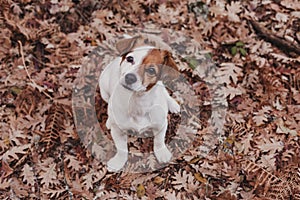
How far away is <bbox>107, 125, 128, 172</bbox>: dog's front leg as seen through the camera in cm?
406

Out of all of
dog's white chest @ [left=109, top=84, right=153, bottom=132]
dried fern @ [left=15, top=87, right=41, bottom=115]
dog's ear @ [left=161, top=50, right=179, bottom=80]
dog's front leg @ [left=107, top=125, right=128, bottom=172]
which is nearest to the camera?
dog's ear @ [left=161, top=50, right=179, bottom=80]

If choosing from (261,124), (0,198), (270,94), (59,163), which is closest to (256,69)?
(270,94)

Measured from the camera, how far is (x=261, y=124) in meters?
4.50

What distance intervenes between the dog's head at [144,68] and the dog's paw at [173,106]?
864 mm

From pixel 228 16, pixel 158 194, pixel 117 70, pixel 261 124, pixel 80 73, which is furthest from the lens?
pixel 228 16

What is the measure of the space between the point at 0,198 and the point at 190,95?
6.41 feet

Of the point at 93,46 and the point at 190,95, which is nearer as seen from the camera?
the point at 190,95

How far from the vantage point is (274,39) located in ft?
16.8

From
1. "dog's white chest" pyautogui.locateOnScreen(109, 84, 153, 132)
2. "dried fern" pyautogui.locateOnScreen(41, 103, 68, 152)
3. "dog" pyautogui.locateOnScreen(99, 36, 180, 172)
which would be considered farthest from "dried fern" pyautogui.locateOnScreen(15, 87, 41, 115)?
"dog's white chest" pyautogui.locateOnScreen(109, 84, 153, 132)

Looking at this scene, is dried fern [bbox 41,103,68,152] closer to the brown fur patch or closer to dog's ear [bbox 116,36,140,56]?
dog's ear [bbox 116,36,140,56]

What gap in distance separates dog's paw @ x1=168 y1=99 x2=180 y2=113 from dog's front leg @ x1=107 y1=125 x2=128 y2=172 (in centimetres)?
55

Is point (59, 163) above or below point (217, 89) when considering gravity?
below

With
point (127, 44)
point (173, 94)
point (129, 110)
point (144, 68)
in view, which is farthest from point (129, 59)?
point (173, 94)

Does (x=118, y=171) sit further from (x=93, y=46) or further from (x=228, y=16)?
(x=228, y=16)
